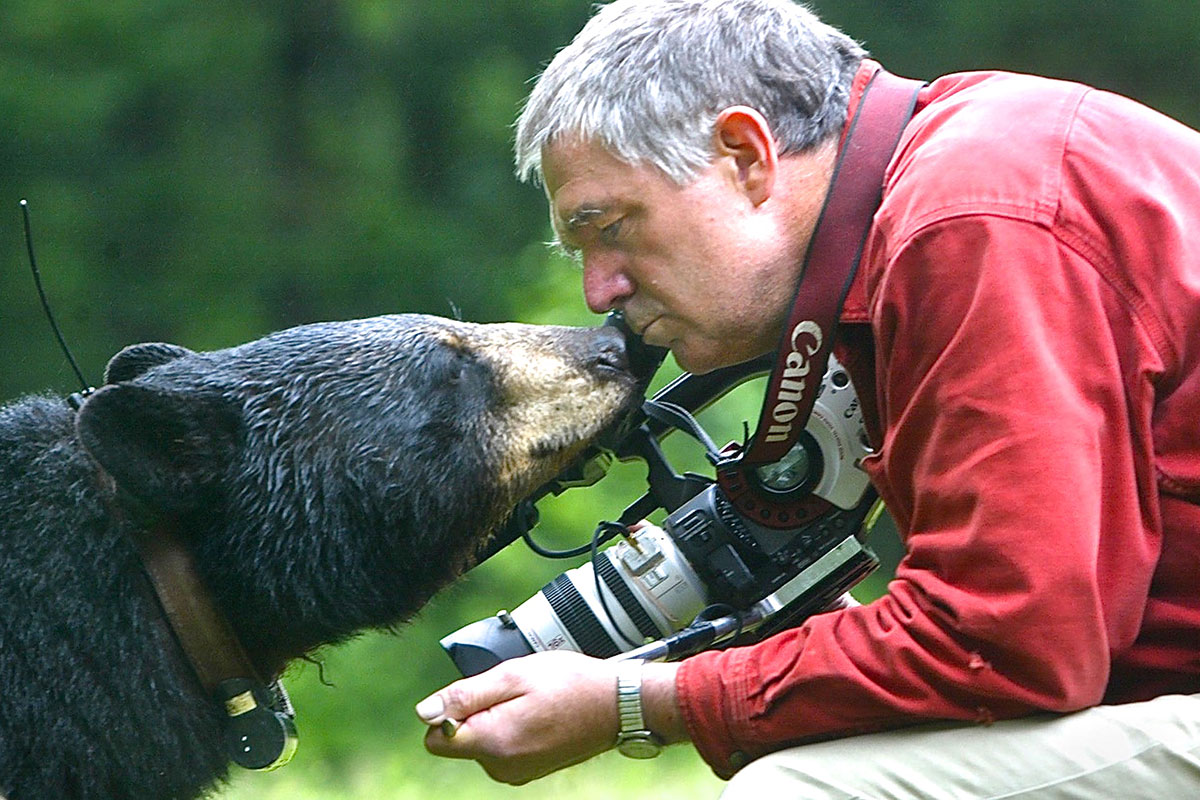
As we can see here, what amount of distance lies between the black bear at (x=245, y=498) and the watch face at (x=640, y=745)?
1.68 ft

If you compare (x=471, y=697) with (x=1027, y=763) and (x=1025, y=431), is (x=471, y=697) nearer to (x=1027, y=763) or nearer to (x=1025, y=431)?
(x=1027, y=763)

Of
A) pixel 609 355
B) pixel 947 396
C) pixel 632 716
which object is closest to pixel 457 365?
pixel 609 355

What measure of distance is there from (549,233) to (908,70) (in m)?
1.68

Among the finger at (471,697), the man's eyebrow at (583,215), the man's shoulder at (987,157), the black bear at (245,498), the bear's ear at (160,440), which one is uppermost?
the man's shoulder at (987,157)

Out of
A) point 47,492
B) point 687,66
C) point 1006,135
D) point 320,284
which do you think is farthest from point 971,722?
point 320,284

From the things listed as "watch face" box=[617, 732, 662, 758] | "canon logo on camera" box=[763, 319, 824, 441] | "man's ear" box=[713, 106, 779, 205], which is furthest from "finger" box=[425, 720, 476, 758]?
"man's ear" box=[713, 106, 779, 205]

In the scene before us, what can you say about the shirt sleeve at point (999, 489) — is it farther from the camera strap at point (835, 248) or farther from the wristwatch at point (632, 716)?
the wristwatch at point (632, 716)

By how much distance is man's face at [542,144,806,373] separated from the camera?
2178mm

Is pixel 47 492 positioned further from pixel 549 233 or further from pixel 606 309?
pixel 549 233

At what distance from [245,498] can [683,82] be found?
35.3 inches

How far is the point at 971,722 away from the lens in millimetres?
1960

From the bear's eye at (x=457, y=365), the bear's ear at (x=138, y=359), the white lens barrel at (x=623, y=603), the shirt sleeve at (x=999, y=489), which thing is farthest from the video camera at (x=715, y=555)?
the bear's ear at (x=138, y=359)

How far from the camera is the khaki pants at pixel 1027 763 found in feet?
6.29

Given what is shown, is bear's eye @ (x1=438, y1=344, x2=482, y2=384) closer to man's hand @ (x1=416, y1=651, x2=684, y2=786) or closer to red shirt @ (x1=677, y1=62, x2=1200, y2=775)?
man's hand @ (x1=416, y1=651, x2=684, y2=786)
